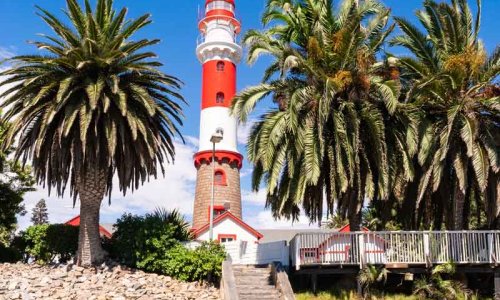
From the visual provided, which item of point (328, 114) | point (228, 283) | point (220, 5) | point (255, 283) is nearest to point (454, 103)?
point (328, 114)

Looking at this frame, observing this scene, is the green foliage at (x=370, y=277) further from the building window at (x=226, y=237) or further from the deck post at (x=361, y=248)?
the building window at (x=226, y=237)

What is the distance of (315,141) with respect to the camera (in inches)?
844

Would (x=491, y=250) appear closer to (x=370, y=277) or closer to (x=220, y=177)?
(x=370, y=277)

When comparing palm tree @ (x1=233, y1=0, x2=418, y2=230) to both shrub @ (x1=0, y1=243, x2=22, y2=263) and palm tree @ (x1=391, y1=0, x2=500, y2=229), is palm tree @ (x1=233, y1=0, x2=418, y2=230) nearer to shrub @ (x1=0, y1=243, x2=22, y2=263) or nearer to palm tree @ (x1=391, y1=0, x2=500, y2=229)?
palm tree @ (x1=391, y1=0, x2=500, y2=229)

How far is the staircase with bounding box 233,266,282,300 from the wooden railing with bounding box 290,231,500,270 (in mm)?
1389

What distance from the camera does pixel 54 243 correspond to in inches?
994

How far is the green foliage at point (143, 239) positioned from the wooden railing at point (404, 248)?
217 inches

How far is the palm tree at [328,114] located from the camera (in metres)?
21.4

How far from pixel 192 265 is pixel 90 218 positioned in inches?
183

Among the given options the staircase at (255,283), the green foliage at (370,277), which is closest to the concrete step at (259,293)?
the staircase at (255,283)

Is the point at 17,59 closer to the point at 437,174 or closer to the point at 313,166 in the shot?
the point at 313,166

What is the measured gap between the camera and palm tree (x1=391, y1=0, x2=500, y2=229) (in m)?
21.7

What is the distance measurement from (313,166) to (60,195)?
35.0 feet

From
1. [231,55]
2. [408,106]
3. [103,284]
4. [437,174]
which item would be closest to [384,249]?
[437,174]
